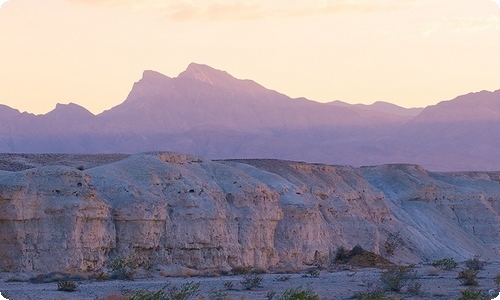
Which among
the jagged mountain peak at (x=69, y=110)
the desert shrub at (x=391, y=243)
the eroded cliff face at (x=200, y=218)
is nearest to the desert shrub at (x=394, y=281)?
the eroded cliff face at (x=200, y=218)

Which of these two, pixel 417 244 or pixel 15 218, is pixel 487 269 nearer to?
pixel 417 244

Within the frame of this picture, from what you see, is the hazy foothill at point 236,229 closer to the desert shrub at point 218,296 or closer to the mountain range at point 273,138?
the desert shrub at point 218,296

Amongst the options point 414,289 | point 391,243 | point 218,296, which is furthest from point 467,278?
point 391,243

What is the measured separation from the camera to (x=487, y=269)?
1941 inches

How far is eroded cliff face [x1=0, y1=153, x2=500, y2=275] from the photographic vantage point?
35.9 meters

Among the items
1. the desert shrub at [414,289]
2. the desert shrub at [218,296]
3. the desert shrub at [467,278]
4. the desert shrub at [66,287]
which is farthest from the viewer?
the desert shrub at [467,278]

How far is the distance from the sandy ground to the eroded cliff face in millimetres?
2105

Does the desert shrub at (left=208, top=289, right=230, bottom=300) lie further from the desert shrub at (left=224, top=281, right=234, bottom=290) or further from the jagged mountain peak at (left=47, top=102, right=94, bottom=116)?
the jagged mountain peak at (left=47, top=102, right=94, bottom=116)

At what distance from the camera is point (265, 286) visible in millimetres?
33844

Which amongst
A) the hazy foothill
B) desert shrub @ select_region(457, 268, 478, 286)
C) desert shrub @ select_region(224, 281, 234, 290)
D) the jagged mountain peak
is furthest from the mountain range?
desert shrub @ select_region(224, 281, 234, 290)

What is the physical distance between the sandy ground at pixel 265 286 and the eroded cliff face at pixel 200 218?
2.11 metres

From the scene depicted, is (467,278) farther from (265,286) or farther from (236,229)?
(236,229)

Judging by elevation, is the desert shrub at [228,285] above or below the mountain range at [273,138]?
below

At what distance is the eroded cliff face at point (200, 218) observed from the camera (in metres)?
35.9
